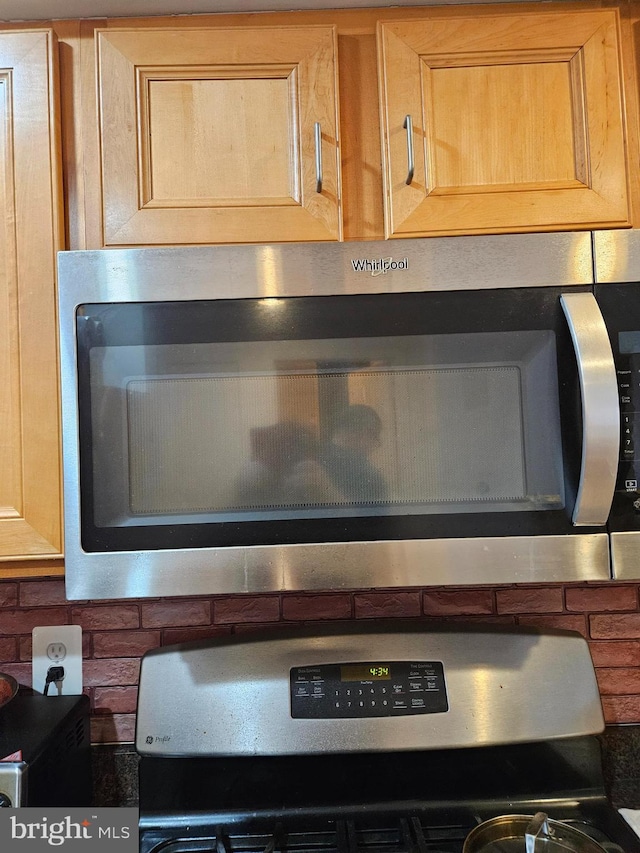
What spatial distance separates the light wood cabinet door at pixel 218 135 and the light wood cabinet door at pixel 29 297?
77 mm

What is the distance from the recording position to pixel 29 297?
790mm

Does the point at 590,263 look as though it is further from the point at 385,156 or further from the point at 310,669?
the point at 310,669

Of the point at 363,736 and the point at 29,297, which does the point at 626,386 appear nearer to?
the point at 363,736

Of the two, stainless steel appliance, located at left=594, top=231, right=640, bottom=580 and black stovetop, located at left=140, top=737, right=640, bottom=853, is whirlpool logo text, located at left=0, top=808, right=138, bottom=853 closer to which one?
black stovetop, located at left=140, top=737, right=640, bottom=853

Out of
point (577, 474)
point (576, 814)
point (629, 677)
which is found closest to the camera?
point (577, 474)

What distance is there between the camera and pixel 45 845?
2.40ft

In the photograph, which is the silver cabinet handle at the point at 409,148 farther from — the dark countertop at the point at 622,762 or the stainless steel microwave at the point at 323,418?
the dark countertop at the point at 622,762

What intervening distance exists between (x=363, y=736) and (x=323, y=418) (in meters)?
0.51

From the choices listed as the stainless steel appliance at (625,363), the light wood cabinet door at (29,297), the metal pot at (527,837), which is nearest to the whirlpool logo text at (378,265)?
the stainless steel appliance at (625,363)

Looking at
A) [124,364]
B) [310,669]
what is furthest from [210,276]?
[310,669]

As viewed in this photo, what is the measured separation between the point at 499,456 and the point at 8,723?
81 cm

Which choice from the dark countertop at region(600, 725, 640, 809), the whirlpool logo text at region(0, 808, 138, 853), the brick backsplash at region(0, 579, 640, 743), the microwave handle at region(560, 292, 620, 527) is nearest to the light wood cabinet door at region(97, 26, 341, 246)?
the microwave handle at region(560, 292, 620, 527)

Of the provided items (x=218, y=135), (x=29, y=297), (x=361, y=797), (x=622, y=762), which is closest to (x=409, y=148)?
(x=218, y=135)

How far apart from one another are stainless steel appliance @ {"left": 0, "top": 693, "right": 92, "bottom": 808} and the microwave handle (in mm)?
760
